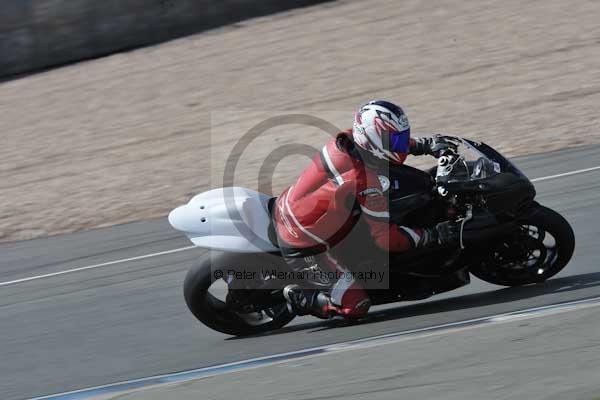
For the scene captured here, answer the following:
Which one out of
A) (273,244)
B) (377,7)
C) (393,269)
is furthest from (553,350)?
(377,7)

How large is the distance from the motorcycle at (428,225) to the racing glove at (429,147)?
0.06 metres

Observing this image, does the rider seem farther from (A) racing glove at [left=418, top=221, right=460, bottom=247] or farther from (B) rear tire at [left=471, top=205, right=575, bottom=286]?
(B) rear tire at [left=471, top=205, right=575, bottom=286]

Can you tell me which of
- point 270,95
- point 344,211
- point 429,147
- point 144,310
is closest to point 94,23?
point 270,95

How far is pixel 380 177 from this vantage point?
6.22 meters

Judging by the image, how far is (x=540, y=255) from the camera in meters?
6.59

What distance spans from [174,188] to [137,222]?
3.54 feet

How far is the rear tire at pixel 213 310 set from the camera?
21.4ft

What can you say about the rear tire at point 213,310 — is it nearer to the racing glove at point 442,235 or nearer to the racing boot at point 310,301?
the racing boot at point 310,301

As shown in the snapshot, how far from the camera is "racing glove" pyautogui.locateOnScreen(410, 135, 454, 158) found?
6727 millimetres

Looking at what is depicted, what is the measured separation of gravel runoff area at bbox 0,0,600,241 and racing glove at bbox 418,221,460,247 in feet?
15.0

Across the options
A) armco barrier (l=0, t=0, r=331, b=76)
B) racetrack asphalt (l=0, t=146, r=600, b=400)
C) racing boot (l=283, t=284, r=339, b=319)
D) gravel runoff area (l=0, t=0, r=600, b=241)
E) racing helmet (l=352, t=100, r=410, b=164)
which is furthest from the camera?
armco barrier (l=0, t=0, r=331, b=76)

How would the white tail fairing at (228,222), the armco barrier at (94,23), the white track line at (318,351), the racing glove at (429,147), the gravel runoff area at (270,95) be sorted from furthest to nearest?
the armco barrier at (94,23), the gravel runoff area at (270,95), the racing glove at (429,147), the white tail fairing at (228,222), the white track line at (318,351)

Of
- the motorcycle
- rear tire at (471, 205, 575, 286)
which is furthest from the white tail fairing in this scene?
rear tire at (471, 205, 575, 286)

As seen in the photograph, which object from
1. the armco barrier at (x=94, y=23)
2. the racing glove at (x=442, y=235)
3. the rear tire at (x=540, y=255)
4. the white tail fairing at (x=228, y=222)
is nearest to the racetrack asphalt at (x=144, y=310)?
the rear tire at (x=540, y=255)
